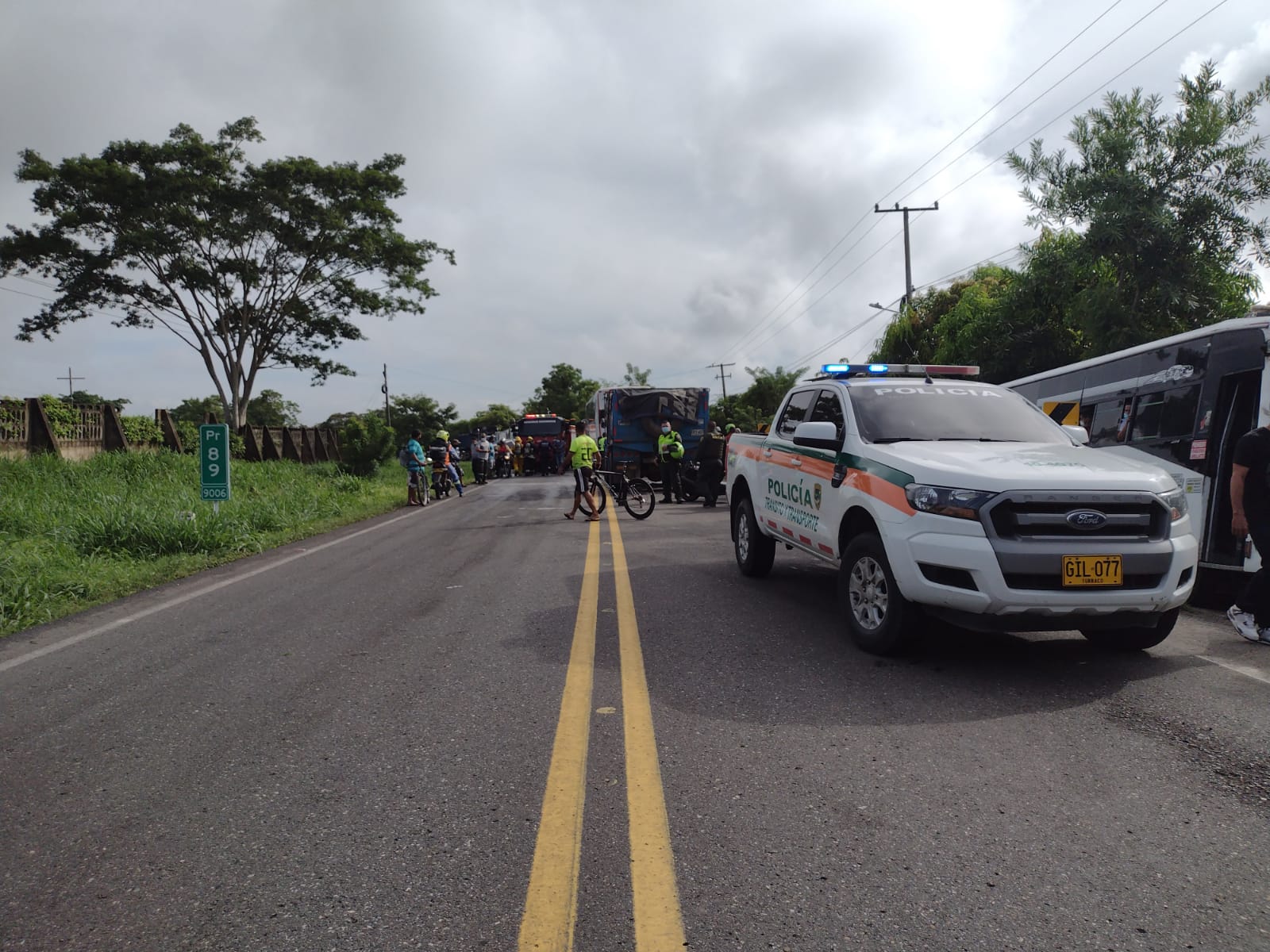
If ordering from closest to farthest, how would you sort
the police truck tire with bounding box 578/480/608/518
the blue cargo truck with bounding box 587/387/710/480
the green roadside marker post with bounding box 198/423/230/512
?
the green roadside marker post with bounding box 198/423/230/512 → the police truck tire with bounding box 578/480/608/518 → the blue cargo truck with bounding box 587/387/710/480

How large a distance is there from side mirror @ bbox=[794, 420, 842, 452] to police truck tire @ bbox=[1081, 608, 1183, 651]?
2.01m

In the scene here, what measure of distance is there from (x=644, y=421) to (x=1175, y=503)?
701 inches

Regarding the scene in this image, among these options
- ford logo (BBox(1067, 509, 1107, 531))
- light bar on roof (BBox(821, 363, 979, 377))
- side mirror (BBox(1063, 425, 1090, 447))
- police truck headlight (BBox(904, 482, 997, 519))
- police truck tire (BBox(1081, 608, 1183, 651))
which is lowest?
police truck tire (BBox(1081, 608, 1183, 651))

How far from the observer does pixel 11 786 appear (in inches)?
146

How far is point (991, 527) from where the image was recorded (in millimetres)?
4934

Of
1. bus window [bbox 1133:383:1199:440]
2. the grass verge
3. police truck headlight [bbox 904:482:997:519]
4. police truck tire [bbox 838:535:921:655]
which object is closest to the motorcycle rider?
the grass verge

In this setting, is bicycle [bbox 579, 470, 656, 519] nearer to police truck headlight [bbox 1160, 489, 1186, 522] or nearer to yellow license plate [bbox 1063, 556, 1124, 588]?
police truck headlight [bbox 1160, 489, 1186, 522]

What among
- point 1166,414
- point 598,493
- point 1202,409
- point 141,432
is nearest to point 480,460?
point 141,432

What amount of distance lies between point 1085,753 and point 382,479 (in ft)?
86.2

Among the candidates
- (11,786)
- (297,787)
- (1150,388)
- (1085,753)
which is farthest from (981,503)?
(1150,388)

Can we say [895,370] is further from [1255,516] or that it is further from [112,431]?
[112,431]

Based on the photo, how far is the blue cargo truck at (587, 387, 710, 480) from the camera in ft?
74.2

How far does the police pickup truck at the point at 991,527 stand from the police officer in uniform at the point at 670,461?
1301cm

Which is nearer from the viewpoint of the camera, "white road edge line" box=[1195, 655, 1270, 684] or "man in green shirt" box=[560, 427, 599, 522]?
"white road edge line" box=[1195, 655, 1270, 684]
